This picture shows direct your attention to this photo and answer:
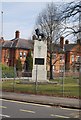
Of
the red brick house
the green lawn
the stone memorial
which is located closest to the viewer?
the green lawn

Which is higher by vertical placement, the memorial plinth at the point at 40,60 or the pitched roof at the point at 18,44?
the pitched roof at the point at 18,44

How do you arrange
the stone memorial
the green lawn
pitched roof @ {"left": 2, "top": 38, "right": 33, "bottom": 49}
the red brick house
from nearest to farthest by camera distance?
the green lawn < the stone memorial < the red brick house < pitched roof @ {"left": 2, "top": 38, "right": 33, "bottom": 49}

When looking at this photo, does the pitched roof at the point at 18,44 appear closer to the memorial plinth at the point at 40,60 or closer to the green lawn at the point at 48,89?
the memorial plinth at the point at 40,60

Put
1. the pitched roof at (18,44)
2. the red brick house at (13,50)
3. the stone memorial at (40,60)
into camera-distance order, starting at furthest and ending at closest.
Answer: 1. the pitched roof at (18,44)
2. the red brick house at (13,50)
3. the stone memorial at (40,60)

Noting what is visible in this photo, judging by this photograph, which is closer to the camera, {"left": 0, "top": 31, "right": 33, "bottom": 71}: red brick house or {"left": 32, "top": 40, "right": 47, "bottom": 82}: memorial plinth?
{"left": 32, "top": 40, "right": 47, "bottom": 82}: memorial plinth

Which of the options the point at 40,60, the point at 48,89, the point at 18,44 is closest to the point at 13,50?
the point at 18,44

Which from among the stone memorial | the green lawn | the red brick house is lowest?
the green lawn

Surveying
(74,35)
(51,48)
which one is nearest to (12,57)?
(51,48)

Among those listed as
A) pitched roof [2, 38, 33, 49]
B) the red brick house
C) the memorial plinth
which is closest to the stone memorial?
the memorial plinth

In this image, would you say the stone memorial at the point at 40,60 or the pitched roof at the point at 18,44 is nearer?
the stone memorial at the point at 40,60

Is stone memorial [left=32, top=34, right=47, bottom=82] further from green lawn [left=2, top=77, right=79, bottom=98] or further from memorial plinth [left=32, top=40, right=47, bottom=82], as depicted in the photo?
green lawn [left=2, top=77, right=79, bottom=98]

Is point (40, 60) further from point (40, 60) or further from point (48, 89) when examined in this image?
point (48, 89)

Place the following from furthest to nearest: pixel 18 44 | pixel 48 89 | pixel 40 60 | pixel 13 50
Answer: pixel 18 44, pixel 13 50, pixel 40 60, pixel 48 89

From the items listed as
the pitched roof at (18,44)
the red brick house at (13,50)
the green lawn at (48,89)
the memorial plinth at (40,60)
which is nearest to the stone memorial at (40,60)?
the memorial plinth at (40,60)
